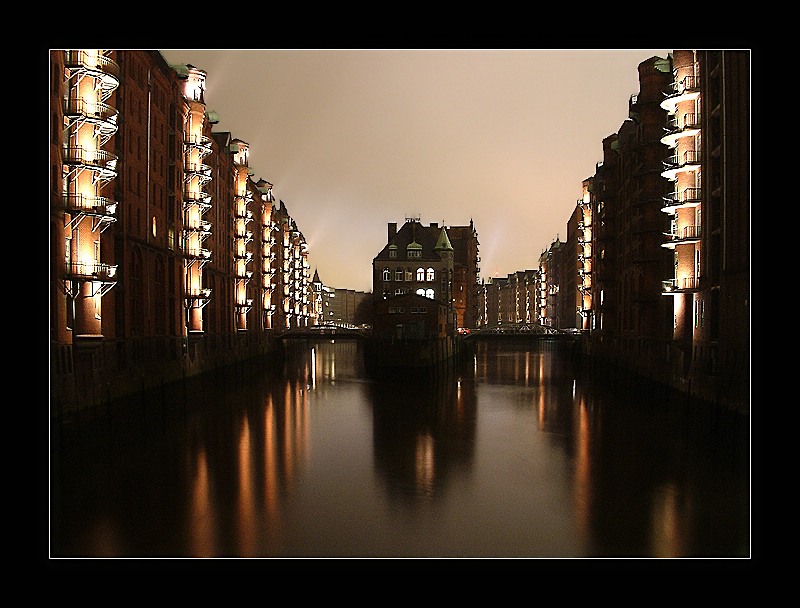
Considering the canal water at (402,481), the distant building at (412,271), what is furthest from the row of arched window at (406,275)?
the canal water at (402,481)

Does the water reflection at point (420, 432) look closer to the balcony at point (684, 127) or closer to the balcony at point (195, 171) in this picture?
the balcony at point (684, 127)

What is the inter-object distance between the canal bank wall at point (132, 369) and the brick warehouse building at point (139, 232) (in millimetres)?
101

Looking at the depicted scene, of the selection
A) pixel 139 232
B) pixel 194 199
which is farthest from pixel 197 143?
pixel 139 232

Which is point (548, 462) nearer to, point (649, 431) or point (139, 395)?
point (649, 431)

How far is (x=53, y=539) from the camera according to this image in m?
15.5

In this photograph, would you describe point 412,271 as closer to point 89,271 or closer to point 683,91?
point 683,91

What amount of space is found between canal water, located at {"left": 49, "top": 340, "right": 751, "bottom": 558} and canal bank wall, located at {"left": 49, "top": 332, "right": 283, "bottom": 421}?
104 centimetres

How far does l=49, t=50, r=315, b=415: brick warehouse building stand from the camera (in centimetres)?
2684

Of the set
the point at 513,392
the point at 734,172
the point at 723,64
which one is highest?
the point at 723,64

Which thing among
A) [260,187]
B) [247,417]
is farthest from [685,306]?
[260,187]

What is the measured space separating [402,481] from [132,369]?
18.8 meters

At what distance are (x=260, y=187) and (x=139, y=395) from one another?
48549 millimetres

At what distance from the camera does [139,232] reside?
3819 centimetres

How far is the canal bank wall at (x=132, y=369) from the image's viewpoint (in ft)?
81.9
